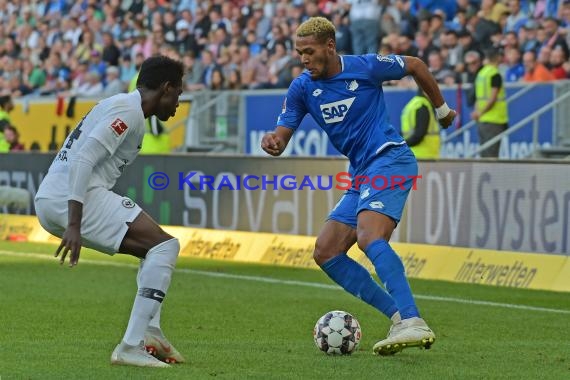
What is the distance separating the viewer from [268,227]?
18.0m

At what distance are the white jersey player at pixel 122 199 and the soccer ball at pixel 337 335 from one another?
1191 millimetres

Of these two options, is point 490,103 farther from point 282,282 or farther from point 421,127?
point 282,282

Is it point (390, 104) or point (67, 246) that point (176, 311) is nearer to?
point (67, 246)

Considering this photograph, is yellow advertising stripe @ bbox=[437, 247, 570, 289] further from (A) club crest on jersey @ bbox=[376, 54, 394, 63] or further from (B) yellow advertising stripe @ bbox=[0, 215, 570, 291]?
(A) club crest on jersey @ bbox=[376, 54, 394, 63]

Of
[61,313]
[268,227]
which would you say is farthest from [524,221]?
[61,313]

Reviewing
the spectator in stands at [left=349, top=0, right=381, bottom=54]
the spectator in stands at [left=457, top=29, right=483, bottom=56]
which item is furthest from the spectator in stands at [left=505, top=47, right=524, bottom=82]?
the spectator in stands at [left=349, top=0, right=381, bottom=54]

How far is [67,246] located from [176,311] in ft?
13.8

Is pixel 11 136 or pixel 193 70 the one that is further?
pixel 193 70

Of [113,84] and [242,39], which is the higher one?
[242,39]

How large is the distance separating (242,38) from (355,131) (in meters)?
16.9

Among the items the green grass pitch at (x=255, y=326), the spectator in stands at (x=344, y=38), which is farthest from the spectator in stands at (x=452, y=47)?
the green grass pitch at (x=255, y=326)

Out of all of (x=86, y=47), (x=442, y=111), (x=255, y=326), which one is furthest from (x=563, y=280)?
(x=86, y=47)

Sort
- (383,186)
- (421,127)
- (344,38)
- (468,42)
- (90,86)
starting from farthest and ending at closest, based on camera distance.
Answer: (90,86)
(344,38)
(468,42)
(421,127)
(383,186)

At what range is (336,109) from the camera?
9.35 meters
